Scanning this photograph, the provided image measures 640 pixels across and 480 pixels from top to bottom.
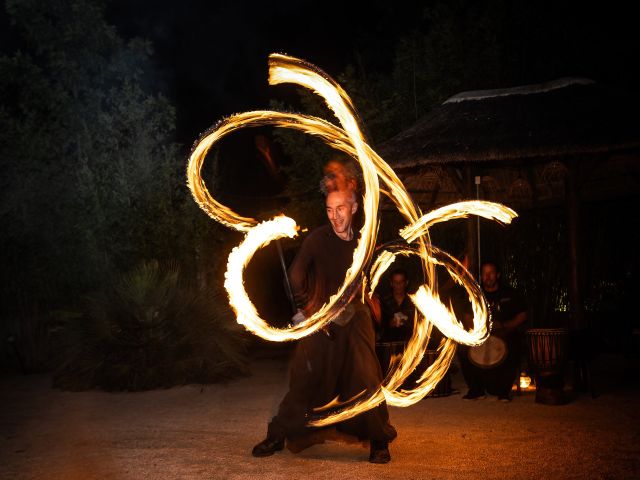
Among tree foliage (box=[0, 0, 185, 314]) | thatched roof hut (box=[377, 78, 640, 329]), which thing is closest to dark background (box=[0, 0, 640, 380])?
tree foliage (box=[0, 0, 185, 314])

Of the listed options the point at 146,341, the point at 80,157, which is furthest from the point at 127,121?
the point at 146,341

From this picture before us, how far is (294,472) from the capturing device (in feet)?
18.2

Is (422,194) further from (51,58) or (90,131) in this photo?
(51,58)

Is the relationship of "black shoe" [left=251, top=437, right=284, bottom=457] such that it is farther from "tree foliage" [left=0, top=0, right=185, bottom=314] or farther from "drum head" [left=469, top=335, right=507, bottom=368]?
"tree foliage" [left=0, top=0, right=185, bottom=314]

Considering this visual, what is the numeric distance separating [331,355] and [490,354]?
3463 millimetres

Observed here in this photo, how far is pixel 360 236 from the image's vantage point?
628 centimetres

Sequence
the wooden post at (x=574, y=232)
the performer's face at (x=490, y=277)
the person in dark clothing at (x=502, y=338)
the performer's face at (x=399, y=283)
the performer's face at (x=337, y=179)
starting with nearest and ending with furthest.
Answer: the performer's face at (x=337, y=179), the person in dark clothing at (x=502, y=338), the performer's face at (x=490, y=277), the wooden post at (x=574, y=232), the performer's face at (x=399, y=283)

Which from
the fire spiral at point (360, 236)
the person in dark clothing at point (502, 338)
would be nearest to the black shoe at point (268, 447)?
the fire spiral at point (360, 236)

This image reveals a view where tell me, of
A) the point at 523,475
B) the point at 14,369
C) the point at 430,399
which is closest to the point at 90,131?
the point at 14,369

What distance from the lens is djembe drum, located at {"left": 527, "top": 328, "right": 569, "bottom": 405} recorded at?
8367 millimetres

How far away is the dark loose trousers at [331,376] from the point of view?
600cm

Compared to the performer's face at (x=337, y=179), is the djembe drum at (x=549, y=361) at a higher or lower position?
lower

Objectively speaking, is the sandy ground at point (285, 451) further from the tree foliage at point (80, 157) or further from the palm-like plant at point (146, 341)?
the tree foliage at point (80, 157)

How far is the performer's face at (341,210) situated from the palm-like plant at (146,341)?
5291 millimetres
